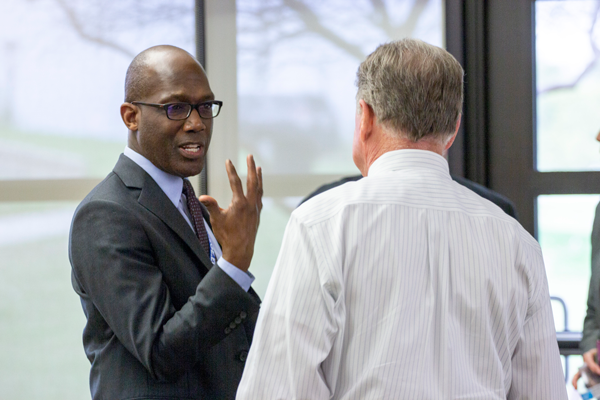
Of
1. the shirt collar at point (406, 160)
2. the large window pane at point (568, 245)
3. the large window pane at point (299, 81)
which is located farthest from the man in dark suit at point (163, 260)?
the large window pane at point (568, 245)

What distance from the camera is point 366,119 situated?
956 millimetres

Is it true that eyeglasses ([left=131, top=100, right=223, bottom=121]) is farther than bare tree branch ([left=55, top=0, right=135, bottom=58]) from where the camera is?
No

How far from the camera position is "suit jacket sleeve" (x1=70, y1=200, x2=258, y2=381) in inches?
40.8

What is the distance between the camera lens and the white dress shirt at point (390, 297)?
2.78 feet

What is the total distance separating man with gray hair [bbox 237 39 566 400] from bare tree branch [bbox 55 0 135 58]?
1.69 meters

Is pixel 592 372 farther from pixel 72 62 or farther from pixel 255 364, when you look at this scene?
pixel 72 62

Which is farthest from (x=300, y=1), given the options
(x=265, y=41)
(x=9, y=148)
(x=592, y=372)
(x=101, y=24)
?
(x=592, y=372)

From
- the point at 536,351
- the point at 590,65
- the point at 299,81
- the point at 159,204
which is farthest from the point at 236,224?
the point at 590,65

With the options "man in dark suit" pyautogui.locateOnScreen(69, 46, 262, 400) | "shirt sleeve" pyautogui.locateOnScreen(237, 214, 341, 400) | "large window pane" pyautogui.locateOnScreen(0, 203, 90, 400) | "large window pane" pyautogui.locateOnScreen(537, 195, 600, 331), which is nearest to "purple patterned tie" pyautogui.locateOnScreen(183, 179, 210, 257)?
"man in dark suit" pyautogui.locateOnScreen(69, 46, 262, 400)

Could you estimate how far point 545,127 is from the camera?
7.30 ft

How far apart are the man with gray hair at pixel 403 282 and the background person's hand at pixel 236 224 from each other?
0.74 ft

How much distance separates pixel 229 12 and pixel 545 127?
4.53ft

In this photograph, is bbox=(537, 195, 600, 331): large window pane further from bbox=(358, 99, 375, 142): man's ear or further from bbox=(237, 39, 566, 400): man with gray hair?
bbox=(358, 99, 375, 142): man's ear

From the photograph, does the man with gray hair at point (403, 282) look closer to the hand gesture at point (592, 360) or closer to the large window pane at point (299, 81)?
the hand gesture at point (592, 360)
